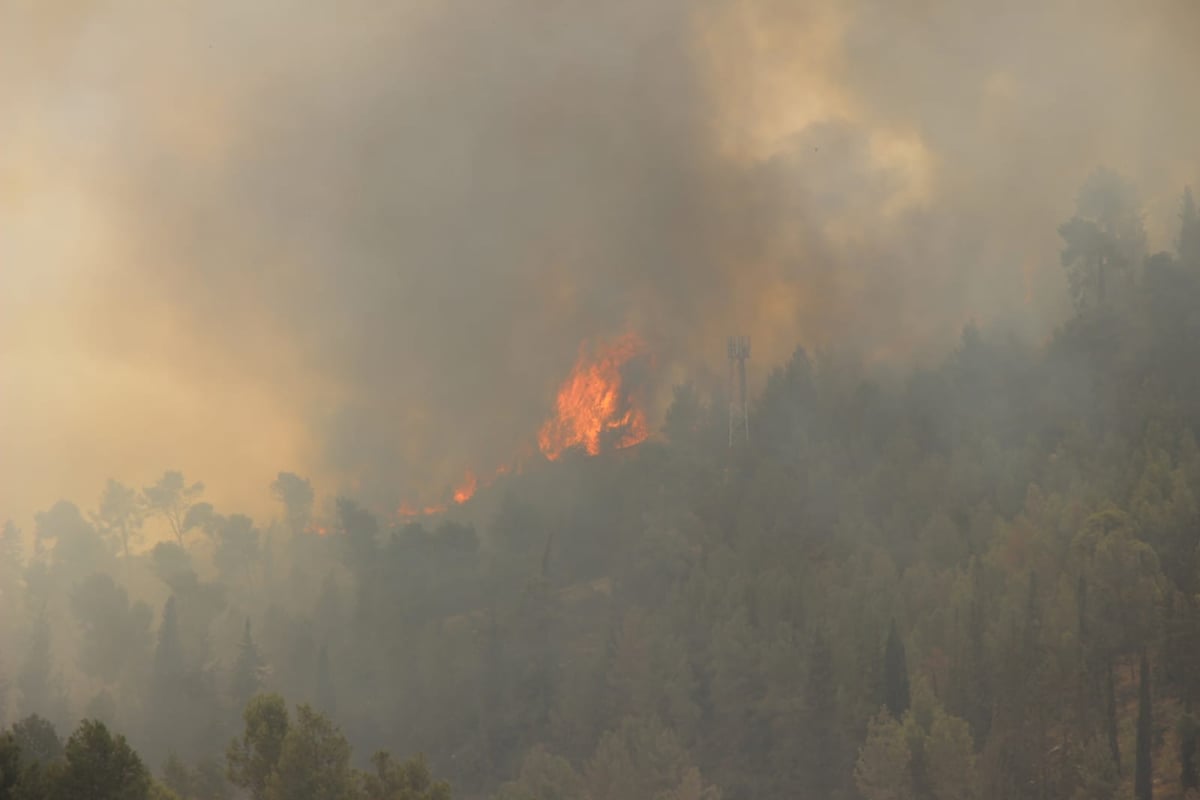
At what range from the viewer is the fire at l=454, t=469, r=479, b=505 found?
181 m

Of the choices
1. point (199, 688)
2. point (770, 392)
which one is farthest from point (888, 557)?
point (199, 688)

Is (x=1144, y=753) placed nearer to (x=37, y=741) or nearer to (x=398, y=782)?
(x=398, y=782)

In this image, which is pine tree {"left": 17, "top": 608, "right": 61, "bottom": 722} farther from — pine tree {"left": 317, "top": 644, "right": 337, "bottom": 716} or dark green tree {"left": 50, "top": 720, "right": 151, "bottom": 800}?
dark green tree {"left": 50, "top": 720, "right": 151, "bottom": 800}

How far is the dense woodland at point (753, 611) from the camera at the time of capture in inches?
3484

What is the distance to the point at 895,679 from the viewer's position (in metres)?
96.5

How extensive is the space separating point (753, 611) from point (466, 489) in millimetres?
70403

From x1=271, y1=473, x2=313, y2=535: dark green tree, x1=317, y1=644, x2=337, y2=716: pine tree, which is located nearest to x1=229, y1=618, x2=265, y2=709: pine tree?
x1=317, y1=644, x2=337, y2=716: pine tree

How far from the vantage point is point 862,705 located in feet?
328

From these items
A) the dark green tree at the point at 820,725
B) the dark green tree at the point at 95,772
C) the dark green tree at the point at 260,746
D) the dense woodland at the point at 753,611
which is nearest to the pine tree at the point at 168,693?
the dense woodland at the point at 753,611

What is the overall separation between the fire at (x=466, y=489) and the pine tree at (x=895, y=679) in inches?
3599

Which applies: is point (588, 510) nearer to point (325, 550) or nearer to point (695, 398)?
point (695, 398)

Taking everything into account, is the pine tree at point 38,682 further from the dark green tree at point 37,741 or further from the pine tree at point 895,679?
the pine tree at point 895,679

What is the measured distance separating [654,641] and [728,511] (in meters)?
23.9

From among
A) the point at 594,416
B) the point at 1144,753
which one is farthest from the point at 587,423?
the point at 1144,753
